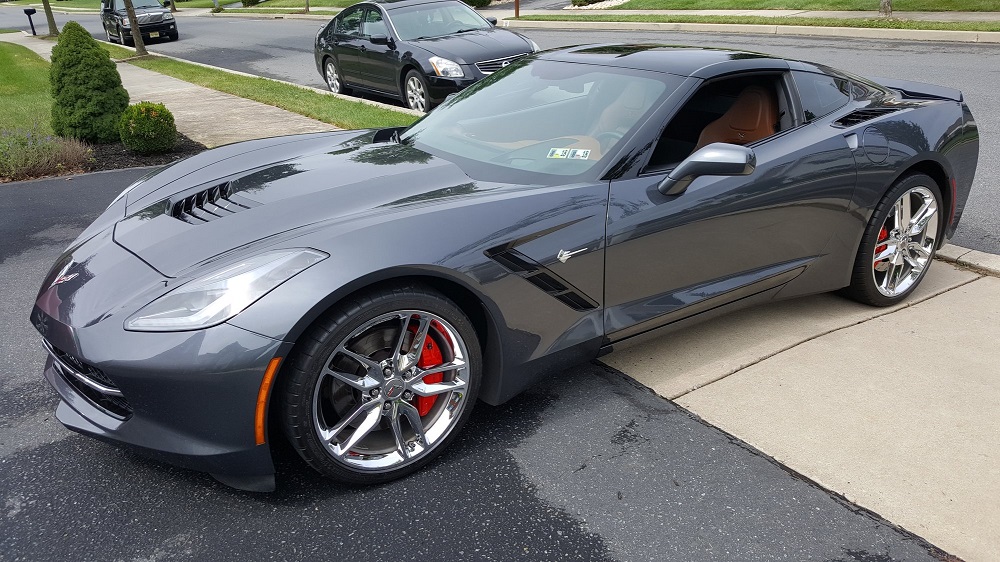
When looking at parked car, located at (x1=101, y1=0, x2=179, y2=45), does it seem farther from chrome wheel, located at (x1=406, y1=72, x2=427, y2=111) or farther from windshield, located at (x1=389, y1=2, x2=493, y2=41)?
chrome wheel, located at (x1=406, y1=72, x2=427, y2=111)

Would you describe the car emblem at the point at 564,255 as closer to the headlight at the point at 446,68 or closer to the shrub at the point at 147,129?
the shrub at the point at 147,129

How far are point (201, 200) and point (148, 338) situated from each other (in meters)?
0.96

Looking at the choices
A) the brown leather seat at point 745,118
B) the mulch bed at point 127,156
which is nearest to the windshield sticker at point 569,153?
the brown leather seat at point 745,118

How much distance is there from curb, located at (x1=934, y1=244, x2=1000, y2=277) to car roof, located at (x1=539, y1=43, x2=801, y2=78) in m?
1.76

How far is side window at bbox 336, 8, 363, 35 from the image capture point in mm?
11617

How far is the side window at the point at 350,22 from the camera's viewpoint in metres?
11.6

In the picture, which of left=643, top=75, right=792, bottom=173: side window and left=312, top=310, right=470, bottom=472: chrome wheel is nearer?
left=312, top=310, right=470, bottom=472: chrome wheel

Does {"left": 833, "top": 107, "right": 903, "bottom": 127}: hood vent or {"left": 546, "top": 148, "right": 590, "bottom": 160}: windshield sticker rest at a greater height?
{"left": 546, "top": 148, "right": 590, "bottom": 160}: windshield sticker

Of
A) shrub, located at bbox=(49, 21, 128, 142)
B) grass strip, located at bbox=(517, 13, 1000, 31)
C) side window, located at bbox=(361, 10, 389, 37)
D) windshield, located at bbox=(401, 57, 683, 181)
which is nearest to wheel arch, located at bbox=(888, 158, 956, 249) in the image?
windshield, located at bbox=(401, 57, 683, 181)

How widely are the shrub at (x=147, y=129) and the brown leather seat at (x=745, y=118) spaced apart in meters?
5.94

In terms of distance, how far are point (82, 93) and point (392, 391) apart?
23.8ft

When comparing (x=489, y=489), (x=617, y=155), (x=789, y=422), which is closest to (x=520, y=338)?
(x=489, y=489)

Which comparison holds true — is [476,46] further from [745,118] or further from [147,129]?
[745,118]

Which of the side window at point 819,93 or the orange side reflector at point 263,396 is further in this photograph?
the side window at point 819,93
